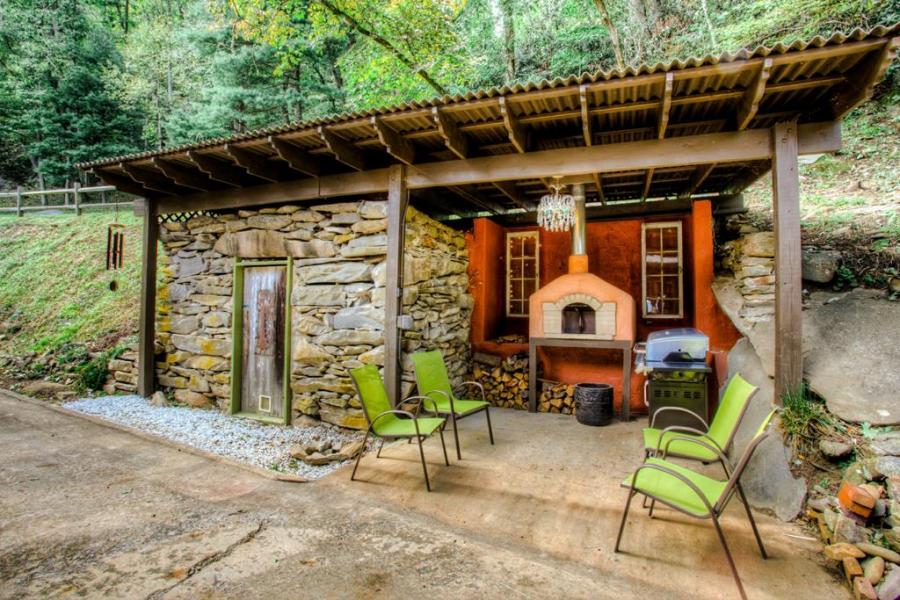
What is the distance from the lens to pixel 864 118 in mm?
7812

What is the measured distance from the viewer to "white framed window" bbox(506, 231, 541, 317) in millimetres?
6555

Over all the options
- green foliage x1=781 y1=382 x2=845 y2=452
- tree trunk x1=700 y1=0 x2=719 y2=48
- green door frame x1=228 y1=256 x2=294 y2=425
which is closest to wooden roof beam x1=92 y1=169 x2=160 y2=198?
green door frame x1=228 y1=256 x2=294 y2=425

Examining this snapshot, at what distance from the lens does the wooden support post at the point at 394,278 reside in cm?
435

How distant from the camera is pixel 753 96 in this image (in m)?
2.97

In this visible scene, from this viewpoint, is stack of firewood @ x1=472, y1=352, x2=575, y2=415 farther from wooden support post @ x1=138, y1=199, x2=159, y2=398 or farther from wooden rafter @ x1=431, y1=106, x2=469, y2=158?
wooden support post @ x1=138, y1=199, x2=159, y2=398

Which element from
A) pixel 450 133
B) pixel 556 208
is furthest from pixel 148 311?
pixel 556 208

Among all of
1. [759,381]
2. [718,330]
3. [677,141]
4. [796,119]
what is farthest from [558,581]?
[718,330]

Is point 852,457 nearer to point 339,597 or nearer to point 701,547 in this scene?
point 701,547

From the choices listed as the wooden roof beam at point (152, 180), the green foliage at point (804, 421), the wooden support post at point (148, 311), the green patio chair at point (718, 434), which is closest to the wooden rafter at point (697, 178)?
the green foliage at point (804, 421)

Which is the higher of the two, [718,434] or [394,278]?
[394,278]

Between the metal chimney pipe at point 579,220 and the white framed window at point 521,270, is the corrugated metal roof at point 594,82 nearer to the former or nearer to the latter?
the metal chimney pipe at point 579,220

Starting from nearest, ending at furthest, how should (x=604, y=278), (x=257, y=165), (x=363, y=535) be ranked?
(x=363, y=535), (x=257, y=165), (x=604, y=278)

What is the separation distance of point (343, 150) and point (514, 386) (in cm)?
356

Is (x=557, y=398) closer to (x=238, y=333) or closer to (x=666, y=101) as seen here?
(x=666, y=101)
